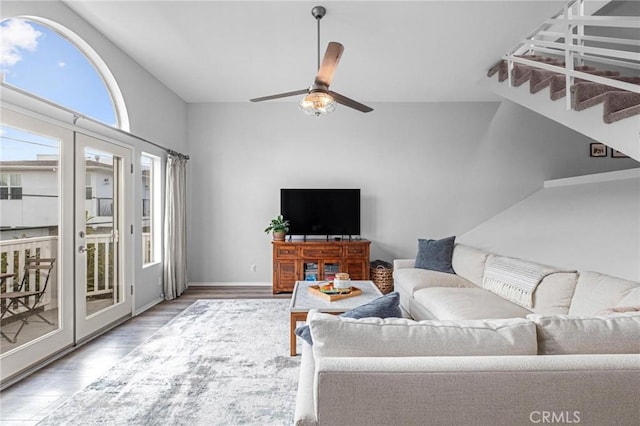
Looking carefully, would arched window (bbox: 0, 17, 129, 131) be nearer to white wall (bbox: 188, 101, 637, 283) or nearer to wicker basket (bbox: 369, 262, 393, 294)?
white wall (bbox: 188, 101, 637, 283)

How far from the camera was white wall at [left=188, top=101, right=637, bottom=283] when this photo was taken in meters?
5.46

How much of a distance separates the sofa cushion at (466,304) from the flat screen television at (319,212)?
82.1 inches

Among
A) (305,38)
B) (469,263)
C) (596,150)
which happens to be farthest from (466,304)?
(596,150)

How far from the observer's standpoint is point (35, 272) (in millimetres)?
2664

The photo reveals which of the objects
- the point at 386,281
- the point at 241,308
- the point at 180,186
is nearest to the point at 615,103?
the point at 386,281

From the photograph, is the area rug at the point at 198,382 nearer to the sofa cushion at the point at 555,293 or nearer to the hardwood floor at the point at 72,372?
the hardwood floor at the point at 72,372

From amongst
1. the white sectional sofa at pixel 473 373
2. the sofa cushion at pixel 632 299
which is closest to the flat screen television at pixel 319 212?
the sofa cushion at pixel 632 299

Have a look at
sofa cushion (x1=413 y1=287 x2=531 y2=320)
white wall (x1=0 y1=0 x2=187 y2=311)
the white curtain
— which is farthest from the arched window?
sofa cushion (x1=413 y1=287 x2=531 y2=320)

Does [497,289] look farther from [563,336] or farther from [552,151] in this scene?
[552,151]

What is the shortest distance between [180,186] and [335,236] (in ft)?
8.30

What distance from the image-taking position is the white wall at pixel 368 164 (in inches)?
215

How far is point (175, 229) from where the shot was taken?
4852mm

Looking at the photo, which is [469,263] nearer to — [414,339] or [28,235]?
[414,339]

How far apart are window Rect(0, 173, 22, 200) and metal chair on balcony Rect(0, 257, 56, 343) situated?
52 centimetres
